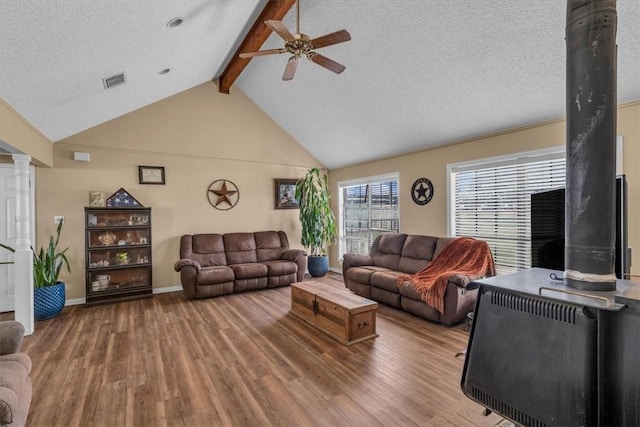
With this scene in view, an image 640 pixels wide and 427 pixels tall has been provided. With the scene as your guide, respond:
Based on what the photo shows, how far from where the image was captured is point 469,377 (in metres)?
1.34

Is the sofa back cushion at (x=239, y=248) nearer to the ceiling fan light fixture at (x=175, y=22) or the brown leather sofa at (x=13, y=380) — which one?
the brown leather sofa at (x=13, y=380)

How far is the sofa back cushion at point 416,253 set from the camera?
4383mm

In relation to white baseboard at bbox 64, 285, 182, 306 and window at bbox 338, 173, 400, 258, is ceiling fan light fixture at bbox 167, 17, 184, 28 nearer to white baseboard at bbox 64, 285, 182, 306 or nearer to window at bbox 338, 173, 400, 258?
window at bbox 338, 173, 400, 258

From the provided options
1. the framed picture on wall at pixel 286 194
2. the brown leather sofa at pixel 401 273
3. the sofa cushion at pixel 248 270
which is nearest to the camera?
the brown leather sofa at pixel 401 273

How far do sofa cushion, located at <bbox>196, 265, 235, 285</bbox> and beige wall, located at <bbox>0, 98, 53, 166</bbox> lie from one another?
8.32 ft

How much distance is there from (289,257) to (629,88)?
4.94 meters

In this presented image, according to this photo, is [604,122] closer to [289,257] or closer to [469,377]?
[469,377]

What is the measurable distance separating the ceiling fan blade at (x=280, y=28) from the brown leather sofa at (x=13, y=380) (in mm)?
2866

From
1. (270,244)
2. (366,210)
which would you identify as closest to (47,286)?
(270,244)

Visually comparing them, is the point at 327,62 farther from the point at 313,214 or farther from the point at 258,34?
the point at 313,214

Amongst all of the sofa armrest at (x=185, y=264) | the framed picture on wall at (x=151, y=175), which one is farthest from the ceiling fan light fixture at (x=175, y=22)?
the sofa armrest at (x=185, y=264)

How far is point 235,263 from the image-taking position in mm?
5441

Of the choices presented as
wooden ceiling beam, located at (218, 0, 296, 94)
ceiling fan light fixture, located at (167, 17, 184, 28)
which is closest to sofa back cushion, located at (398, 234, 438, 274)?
wooden ceiling beam, located at (218, 0, 296, 94)

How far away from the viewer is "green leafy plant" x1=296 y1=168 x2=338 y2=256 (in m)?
6.09
